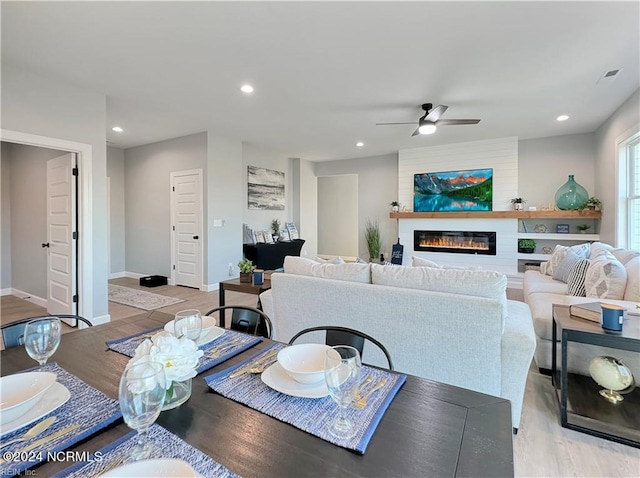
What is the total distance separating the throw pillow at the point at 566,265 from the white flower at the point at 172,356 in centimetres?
409

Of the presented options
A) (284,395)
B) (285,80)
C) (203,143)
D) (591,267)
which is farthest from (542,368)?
(203,143)

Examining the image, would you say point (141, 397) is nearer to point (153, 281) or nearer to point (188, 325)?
point (188, 325)

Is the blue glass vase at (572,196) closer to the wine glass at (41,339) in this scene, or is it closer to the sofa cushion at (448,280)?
the sofa cushion at (448,280)

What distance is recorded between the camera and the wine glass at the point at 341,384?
809 mm

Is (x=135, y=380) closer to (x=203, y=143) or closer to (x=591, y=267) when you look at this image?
(x=591, y=267)

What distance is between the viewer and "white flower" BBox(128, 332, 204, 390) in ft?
2.81

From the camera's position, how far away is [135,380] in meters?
0.72

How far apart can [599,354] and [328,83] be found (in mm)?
3369

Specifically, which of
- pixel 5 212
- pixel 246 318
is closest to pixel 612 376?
pixel 246 318

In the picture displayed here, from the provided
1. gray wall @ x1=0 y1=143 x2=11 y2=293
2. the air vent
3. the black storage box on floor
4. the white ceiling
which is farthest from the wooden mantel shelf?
gray wall @ x1=0 y1=143 x2=11 y2=293

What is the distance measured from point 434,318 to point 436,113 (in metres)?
2.79

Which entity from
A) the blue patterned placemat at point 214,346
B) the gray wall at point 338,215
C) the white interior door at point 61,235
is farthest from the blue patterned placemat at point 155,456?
the gray wall at point 338,215

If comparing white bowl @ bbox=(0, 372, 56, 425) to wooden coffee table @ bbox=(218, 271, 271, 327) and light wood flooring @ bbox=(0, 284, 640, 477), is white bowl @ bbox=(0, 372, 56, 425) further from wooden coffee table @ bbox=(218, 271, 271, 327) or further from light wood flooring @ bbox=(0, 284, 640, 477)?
wooden coffee table @ bbox=(218, 271, 271, 327)

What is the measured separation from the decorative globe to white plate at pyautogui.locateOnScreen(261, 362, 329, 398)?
2030 mm
